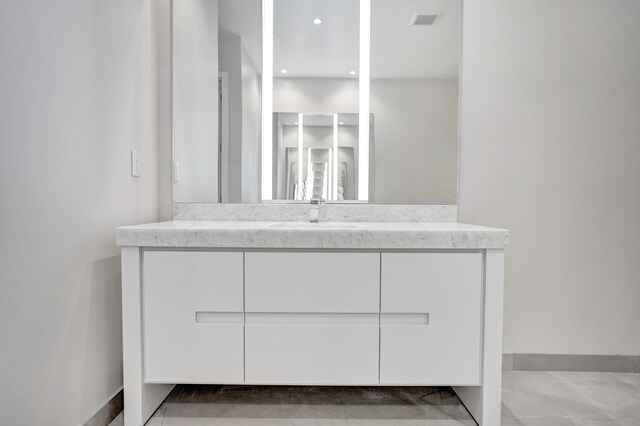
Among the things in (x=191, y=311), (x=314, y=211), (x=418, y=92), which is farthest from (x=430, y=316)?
(x=418, y=92)

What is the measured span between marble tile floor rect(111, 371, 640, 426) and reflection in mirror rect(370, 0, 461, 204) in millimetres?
957

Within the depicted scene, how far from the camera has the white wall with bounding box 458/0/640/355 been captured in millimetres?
1851

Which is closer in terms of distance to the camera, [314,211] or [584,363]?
[314,211]

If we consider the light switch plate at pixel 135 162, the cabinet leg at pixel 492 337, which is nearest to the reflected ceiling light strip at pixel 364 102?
the cabinet leg at pixel 492 337

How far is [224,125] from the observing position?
6.21ft

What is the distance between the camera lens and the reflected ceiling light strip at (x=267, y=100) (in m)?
1.88

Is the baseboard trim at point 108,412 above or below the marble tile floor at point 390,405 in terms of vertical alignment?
above

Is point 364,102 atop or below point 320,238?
atop

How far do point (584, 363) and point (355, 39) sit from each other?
6.96ft

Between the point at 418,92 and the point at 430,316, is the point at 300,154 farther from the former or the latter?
the point at 430,316

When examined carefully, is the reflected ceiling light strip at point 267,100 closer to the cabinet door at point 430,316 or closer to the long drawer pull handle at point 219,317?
the long drawer pull handle at point 219,317

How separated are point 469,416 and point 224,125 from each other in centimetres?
179

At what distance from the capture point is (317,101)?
1.91 metres

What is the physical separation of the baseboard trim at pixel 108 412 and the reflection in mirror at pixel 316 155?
45.2 inches
